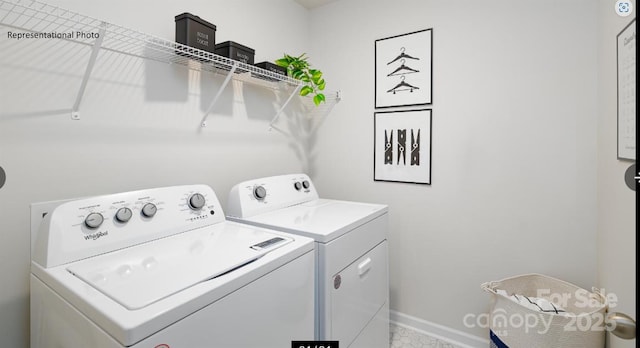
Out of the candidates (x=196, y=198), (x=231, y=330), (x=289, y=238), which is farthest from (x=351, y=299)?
(x=196, y=198)

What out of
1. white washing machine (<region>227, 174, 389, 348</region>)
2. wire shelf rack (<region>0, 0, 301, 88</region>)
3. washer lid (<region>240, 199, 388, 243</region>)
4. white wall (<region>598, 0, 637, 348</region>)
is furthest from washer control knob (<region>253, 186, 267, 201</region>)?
white wall (<region>598, 0, 637, 348</region>)

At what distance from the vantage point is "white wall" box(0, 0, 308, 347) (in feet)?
3.51

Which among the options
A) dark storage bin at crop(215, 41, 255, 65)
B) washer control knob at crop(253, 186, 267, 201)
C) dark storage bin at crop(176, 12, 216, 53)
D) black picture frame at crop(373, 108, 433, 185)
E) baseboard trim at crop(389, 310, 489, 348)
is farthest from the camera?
black picture frame at crop(373, 108, 433, 185)

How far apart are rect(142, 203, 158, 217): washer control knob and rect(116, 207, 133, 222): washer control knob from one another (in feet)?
0.16

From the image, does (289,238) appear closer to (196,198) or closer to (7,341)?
(196,198)

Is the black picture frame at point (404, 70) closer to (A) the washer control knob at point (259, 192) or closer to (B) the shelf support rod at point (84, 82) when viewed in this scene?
(A) the washer control knob at point (259, 192)

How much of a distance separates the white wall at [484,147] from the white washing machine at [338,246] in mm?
446

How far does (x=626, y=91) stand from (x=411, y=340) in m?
1.79

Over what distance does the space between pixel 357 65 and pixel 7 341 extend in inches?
92.4

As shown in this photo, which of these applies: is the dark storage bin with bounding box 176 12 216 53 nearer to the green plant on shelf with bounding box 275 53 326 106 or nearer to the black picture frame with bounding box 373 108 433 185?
the green plant on shelf with bounding box 275 53 326 106

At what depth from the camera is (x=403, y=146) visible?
2131mm

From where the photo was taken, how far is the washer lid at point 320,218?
4.27ft

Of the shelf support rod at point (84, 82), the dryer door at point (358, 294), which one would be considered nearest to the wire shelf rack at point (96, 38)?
the shelf support rod at point (84, 82)

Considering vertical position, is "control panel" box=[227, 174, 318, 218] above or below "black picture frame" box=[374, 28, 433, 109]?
below
